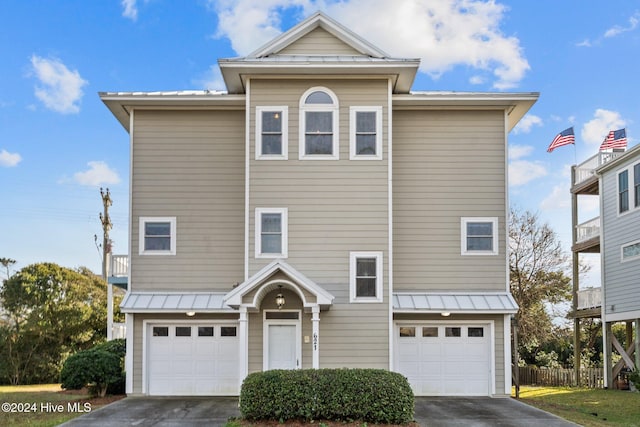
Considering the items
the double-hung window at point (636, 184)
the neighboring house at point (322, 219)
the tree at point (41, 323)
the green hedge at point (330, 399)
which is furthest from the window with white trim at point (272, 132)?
the tree at point (41, 323)

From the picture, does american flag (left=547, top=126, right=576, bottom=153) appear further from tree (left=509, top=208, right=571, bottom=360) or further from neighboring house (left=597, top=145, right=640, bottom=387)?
tree (left=509, top=208, right=571, bottom=360)

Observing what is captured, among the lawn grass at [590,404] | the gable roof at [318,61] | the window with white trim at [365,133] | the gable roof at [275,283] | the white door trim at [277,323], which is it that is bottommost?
the lawn grass at [590,404]

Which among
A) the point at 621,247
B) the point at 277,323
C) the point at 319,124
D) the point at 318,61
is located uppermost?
the point at 318,61

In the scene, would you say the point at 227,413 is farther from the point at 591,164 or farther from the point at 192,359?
the point at 591,164

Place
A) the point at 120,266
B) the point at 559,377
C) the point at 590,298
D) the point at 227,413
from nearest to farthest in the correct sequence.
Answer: the point at 227,413
the point at 120,266
the point at 590,298
the point at 559,377

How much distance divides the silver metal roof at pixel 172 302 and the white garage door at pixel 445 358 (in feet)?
15.6

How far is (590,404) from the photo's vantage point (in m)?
18.1

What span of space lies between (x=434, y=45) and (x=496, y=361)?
8.65 meters

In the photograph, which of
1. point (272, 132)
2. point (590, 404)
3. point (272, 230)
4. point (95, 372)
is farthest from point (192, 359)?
point (590, 404)

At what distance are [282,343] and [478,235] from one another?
5781 millimetres

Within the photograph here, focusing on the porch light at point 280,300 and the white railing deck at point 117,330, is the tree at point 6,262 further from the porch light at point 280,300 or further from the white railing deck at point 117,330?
the porch light at point 280,300

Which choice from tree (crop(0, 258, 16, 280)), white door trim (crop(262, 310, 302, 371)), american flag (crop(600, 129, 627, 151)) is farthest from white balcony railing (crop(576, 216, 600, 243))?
tree (crop(0, 258, 16, 280))

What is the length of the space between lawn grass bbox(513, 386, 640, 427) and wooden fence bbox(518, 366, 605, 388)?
1012 millimetres

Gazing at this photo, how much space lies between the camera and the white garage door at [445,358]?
1778 cm
